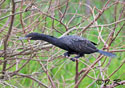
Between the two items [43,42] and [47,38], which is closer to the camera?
[47,38]

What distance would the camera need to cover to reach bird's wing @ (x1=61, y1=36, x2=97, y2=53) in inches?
148

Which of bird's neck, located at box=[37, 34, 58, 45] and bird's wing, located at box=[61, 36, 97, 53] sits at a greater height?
bird's neck, located at box=[37, 34, 58, 45]

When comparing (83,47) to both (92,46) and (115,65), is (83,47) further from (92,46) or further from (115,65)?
(115,65)

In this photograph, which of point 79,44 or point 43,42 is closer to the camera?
point 79,44

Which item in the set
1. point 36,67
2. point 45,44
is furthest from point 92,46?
point 36,67

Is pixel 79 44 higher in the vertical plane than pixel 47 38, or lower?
lower

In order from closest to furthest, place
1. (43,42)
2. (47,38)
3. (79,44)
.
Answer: (47,38)
(79,44)
(43,42)

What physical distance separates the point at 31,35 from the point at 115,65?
2.94 m

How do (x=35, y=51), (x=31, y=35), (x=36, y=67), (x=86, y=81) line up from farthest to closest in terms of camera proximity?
(x=86, y=81), (x=36, y=67), (x=35, y=51), (x=31, y=35)

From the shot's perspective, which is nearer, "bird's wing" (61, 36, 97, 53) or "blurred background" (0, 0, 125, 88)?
"blurred background" (0, 0, 125, 88)

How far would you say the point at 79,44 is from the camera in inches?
150

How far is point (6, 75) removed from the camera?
3.56 metres

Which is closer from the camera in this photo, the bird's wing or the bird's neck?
the bird's neck

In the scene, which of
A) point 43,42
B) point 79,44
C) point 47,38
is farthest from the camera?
point 43,42
